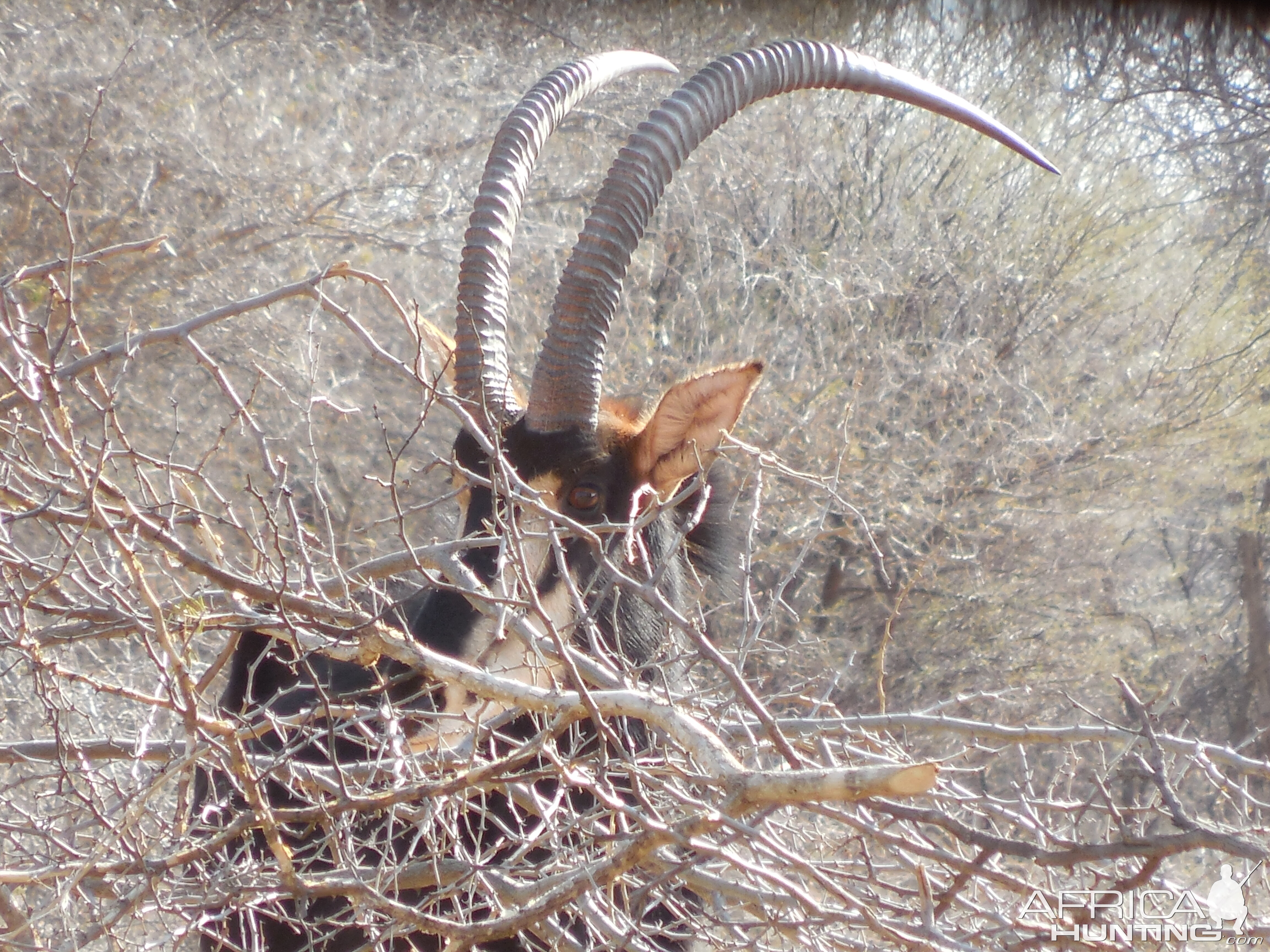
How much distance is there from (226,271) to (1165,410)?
19.2 ft

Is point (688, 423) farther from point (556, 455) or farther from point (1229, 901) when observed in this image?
point (1229, 901)

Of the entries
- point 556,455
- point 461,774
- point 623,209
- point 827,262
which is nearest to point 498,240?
point 623,209

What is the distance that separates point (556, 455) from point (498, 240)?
0.89m

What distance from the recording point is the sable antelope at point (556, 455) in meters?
3.10

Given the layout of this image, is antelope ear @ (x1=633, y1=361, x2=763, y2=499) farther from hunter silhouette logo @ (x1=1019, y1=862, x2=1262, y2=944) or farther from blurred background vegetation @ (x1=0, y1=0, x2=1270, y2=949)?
blurred background vegetation @ (x1=0, y1=0, x2=1270, y2=949)

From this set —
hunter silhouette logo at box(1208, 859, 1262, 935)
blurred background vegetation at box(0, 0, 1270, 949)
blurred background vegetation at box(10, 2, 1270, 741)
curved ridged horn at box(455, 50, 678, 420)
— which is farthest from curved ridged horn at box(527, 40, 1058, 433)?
blurred background vegetation at box(0, 0, 1270, 949)

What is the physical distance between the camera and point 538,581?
3.21m

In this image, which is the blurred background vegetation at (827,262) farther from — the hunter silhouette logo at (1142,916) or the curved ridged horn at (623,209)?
the hunter silhouette logo at (1142,916)

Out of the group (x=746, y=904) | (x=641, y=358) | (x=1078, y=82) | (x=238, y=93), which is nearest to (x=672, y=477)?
(x=746, y=904)

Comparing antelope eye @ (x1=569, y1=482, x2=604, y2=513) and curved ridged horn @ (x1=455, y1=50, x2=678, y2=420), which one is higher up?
curved ridged horn @ (x1=455, y1=50, x2=678, y2=420)

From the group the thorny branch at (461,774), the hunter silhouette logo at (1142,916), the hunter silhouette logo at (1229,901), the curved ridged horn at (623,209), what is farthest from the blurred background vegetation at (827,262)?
the hunter silhouette logo at (1142,916)

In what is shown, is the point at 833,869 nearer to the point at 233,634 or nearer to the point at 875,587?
the point at 233,634

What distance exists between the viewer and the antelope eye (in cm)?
351

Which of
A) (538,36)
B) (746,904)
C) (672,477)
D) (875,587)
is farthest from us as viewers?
(538,36)
